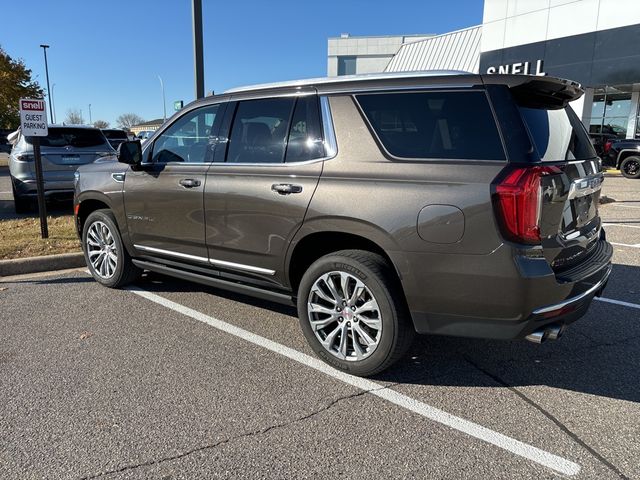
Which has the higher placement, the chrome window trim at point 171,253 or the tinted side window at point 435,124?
the tinted side window at point 435,124

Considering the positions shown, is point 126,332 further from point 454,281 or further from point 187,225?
point 454,281

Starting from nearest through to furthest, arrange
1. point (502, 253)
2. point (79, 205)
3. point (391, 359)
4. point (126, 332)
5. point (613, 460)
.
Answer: point (613, 460)
point (502, 253)
point (391, 359)
point (126, 332)
point (79, 205)

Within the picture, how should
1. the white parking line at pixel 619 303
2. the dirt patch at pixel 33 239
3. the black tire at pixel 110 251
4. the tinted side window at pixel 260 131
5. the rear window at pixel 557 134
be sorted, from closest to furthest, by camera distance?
the rear window at pixel 557 134 < the tinted side window at pixel 260 131 < the white parking line at pixel 619 303 < the black tire at pixel 110 251 < the dirt patch at pixel 33 239

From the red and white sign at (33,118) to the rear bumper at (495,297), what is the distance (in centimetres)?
577

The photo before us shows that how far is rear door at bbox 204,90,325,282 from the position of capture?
3570 mm

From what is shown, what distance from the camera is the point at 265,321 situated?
443 cm

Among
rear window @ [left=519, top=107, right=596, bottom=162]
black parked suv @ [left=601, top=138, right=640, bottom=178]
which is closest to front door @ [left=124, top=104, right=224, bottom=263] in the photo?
rear window @ [left=519, top=107, right=596, bottom=162]

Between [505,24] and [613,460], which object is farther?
[505,24]

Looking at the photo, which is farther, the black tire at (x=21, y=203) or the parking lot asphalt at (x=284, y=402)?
the black tire at (x=21, y=203)

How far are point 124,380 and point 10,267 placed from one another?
360cm

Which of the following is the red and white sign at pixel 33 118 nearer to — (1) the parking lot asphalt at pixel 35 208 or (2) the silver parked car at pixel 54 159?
(2) the silver parked car at pixel 54 159

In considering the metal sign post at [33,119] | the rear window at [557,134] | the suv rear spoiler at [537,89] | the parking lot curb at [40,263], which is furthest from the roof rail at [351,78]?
the metal sign post at [33,119]

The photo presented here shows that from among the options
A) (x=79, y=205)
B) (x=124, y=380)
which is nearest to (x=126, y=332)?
(x=124, y=380)

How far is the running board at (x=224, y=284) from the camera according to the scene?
152 inches
